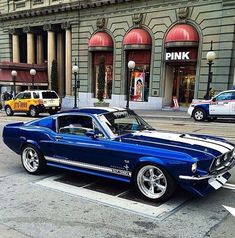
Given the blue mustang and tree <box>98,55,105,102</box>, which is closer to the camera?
the blue mustang

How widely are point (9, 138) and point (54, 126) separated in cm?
132

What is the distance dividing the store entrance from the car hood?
2018cm

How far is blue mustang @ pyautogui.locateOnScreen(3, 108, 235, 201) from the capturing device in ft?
15.3

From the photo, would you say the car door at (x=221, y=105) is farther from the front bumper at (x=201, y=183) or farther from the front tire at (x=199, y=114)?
the front bumper at (x=201, y=183)

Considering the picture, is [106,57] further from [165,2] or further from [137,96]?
[165,2]

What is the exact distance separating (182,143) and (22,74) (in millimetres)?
31165

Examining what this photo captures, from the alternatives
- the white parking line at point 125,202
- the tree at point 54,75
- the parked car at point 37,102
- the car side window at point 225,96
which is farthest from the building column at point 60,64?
the white parking line at point 125,202

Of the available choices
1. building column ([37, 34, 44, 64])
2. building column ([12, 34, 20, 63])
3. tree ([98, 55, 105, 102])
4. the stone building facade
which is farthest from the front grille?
building column ([12, 34, 20, 63])

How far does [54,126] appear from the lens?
256 inches

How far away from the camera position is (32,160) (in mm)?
6715

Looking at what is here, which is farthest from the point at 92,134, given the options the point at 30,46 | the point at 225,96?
the point at 30,46

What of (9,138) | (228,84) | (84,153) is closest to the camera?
(84,153)

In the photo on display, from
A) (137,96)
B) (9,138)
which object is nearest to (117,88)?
(137,96)

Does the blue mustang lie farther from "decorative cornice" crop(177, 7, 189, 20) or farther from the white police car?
"decorative cornice" crop(177, 7, 189, 20)
